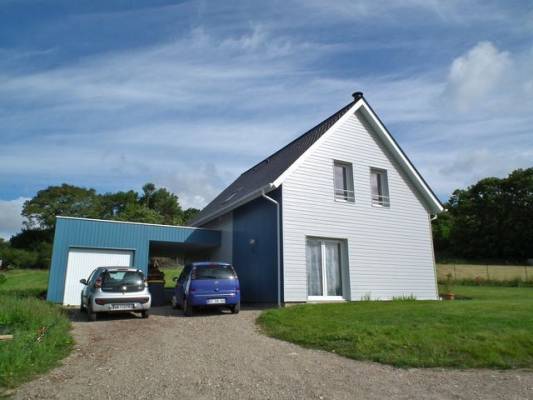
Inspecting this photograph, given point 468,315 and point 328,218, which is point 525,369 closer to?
point 468,315

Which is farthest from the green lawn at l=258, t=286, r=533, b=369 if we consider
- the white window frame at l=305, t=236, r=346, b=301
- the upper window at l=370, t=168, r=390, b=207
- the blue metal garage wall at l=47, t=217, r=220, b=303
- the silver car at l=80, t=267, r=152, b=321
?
the blue metal garage wall at l=47, t=217, r=220, b=303

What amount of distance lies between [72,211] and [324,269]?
5615cm

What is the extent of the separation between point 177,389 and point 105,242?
40.9ft

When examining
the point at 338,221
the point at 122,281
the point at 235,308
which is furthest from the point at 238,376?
the point at 338,221

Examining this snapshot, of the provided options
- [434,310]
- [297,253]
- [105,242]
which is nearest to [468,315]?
[434,310]

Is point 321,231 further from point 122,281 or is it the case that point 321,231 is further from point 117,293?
point 117,293

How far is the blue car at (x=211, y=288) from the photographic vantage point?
11.7 meters

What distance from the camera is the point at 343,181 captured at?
632 inches

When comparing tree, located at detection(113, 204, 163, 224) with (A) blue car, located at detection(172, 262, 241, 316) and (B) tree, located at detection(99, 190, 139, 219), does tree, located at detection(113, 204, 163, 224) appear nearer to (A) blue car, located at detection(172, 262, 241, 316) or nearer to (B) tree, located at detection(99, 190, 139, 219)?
(B) tree, located at detection(99, 190, 139, 219)

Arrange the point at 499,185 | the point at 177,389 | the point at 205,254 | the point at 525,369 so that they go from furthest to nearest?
the point at 499,185 < the point at 205,254 < the point at 525,369 < the point at 177,389

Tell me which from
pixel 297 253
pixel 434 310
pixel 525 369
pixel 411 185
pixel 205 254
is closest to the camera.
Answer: pixel 525 369

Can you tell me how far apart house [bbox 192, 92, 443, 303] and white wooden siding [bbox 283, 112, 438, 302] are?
4cm

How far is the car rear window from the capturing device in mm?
11445

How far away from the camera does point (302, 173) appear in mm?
14633
